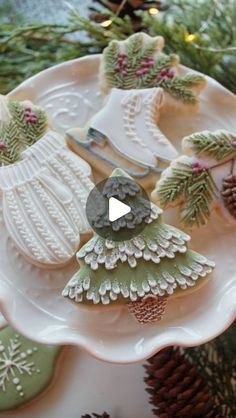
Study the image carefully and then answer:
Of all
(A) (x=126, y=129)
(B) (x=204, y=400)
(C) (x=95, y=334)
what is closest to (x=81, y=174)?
(A) (x=126, y=129)

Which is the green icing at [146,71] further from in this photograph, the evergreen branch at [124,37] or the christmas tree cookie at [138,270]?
the christmas tree cookie at [138,270]

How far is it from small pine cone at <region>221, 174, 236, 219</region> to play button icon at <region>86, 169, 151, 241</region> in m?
0.10

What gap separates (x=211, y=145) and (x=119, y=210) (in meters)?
0.15

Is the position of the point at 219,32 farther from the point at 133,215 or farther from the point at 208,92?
the point at 133,215

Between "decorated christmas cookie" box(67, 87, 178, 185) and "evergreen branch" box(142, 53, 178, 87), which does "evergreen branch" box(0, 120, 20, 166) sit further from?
"evergreen branch" box(142, 53, 178, 87)

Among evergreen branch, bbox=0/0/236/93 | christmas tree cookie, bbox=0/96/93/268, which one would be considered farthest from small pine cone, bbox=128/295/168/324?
evergreen branch, bbox=0/0/236/93

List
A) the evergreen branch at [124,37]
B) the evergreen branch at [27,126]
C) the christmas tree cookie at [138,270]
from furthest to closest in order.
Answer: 1. the evergreen branch at [124,37]
2. the evergreen branch at [27,126]
3. the christmas tree cookie at [138,270]

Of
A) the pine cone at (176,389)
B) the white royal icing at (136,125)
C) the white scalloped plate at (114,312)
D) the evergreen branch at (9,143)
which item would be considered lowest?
the pine cone at (176,389)

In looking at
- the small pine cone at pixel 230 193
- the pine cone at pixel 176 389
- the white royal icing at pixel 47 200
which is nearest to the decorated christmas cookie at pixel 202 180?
the small pine cone at pixel 230 193

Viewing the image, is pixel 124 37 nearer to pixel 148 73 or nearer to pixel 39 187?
pixel 148 73

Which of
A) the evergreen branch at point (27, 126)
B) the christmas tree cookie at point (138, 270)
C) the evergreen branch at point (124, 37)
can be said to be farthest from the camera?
the evergreen branch at point (124, 37)

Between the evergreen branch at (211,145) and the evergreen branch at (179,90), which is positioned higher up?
the evergreen branch at (179,90)

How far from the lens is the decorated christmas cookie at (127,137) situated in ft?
2.72

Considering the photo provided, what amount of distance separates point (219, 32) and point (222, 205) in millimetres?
332
